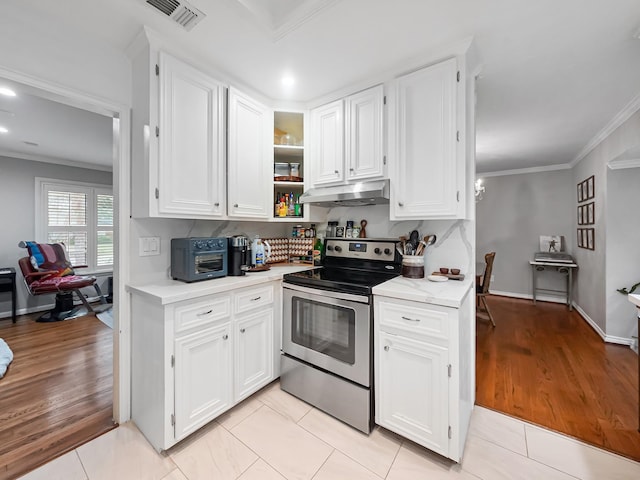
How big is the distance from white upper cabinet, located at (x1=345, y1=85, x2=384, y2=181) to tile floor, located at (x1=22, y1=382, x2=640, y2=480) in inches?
70.2

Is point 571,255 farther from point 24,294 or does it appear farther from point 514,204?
point 24,294

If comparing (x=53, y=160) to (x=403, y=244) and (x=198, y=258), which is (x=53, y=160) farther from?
(x=403, y=244)

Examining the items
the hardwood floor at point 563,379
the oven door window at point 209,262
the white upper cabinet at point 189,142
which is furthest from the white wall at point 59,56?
the hardwood floor at point 563,379

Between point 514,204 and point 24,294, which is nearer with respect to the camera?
point 24,294

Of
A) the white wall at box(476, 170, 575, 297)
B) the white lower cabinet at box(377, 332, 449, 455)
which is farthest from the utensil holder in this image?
the white wall at box(476, 170, 575, 297)

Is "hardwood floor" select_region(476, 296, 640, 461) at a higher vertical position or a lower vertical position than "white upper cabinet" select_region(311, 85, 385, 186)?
lower

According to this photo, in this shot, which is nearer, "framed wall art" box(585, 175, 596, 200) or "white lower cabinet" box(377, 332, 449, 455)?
"white lower cabinet" box(377, 332, 449, 455)

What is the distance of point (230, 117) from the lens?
6.59 ft

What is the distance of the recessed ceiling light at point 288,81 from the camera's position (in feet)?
6.82

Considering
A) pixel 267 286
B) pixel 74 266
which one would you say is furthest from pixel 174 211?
pixel 74 266

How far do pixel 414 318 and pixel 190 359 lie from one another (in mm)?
1310

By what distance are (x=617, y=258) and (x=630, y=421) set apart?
85.1 inches

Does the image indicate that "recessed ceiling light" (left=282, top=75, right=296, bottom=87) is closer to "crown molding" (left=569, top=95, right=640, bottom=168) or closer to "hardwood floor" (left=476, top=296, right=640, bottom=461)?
"hardwood floor" (left=476, top=296, right=640, bottom=461)

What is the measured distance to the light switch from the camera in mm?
1814
